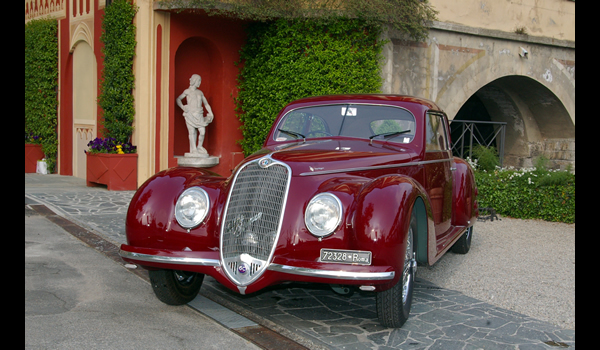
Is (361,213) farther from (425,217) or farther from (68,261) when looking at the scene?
(68,261)

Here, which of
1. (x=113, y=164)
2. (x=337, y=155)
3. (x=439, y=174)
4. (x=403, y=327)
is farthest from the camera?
(x=113, y=164)

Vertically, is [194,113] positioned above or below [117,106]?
below

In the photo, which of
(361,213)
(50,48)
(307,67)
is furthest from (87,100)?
(361,213)

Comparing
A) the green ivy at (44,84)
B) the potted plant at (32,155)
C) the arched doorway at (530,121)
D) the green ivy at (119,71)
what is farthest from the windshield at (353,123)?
the potted plant at (32,155)

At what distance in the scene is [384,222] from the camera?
361 cm

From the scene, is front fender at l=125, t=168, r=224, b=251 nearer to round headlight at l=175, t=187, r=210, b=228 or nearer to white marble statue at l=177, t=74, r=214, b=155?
round headlight at l=175, t=187, r=210, b=228

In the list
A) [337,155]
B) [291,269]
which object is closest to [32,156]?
[337,155]

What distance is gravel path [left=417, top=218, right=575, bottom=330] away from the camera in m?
4.80

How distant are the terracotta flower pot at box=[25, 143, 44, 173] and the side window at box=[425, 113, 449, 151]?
12.4 meters

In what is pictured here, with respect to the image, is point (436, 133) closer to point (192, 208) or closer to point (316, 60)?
point (192, 208)

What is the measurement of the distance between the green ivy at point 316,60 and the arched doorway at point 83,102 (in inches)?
174

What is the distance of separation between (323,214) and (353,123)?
160 cm
